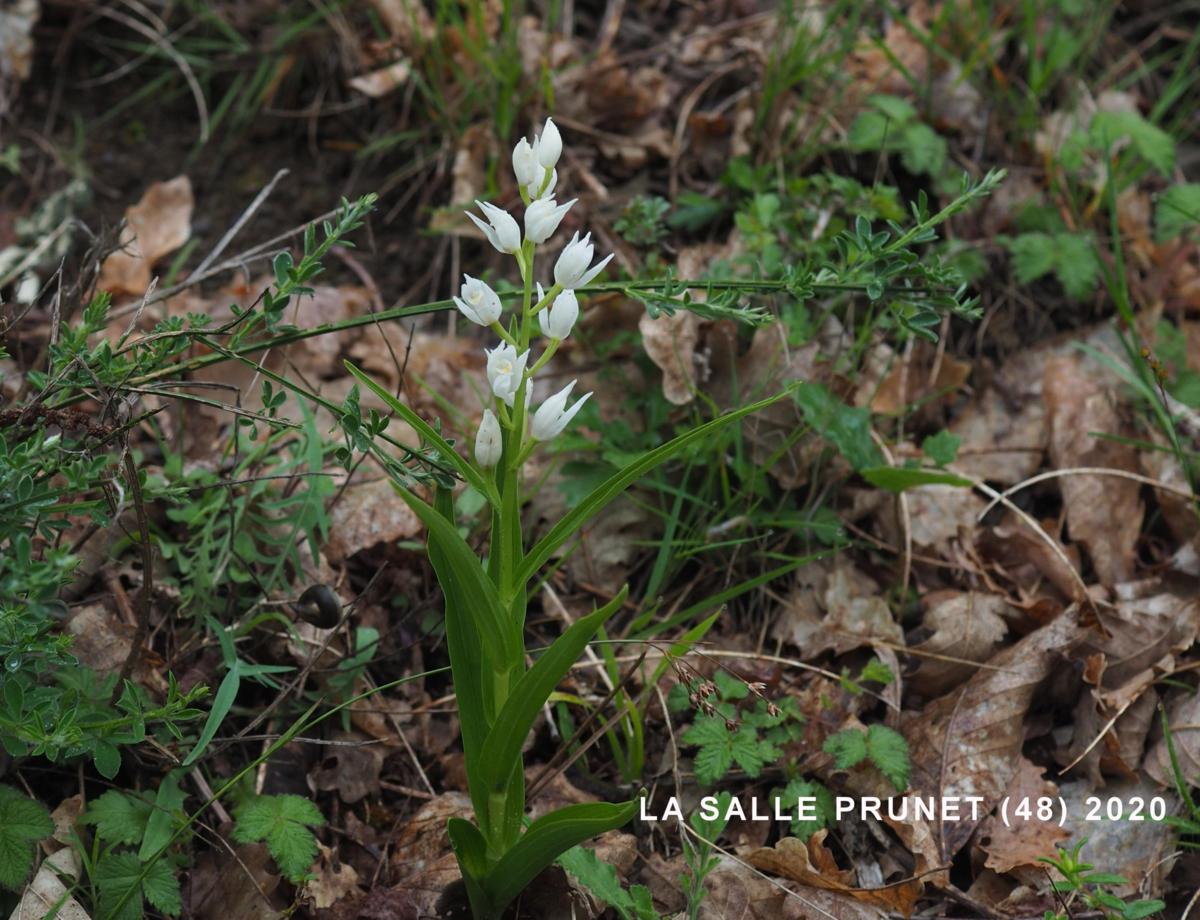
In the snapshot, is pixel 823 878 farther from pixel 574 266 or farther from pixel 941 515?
pixel 574 266

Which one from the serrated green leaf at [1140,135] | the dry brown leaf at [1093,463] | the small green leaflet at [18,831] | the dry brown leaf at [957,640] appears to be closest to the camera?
the small green leaflet at [18,831]

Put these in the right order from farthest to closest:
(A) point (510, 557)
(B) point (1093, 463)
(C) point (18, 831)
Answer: (B) point (1093, 463), (C) point (18, 831), (A) point (510, 557)

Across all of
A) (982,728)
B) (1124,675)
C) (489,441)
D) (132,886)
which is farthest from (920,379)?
(132,886)

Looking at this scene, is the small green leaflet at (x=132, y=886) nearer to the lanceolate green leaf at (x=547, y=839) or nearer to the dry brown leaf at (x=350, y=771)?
the dry brown leaf at (x=350, y=771)

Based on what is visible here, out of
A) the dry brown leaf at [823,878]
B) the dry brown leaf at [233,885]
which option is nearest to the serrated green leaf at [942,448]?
the dry brown leaf at [823,878]

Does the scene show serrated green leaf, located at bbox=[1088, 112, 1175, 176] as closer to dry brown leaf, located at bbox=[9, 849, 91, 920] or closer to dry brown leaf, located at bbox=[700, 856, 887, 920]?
dry brown leaf, located at bbox=[700, 856, 887, 920]

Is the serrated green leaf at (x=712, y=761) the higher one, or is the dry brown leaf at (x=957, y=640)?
the serrated green leaf at (x=712, y=761)
